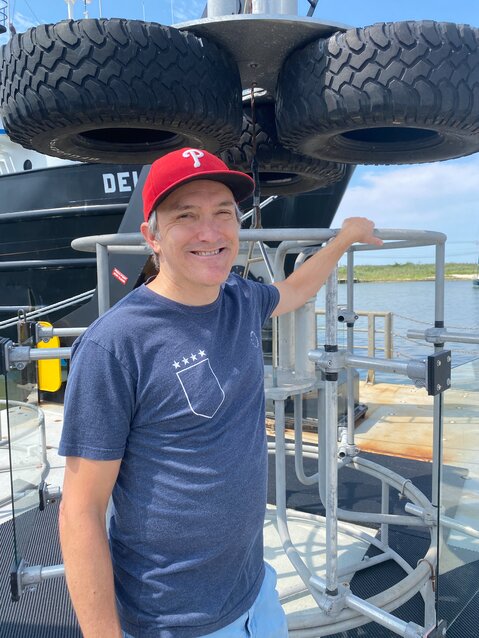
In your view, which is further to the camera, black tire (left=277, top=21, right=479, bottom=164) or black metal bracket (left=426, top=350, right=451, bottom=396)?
black tire (left=277, top=21, right=479, bottom=164)

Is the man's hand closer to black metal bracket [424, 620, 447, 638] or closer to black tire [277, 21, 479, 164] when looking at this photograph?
black tire [277, 21, 479, 164]

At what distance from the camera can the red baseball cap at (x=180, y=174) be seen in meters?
1.06

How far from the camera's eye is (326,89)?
1.72m

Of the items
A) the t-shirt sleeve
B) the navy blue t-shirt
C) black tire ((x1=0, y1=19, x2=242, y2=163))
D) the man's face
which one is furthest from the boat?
the t-shirt sleeve

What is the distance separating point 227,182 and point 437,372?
0.67 m

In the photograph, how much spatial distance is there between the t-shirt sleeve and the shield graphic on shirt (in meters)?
0.11

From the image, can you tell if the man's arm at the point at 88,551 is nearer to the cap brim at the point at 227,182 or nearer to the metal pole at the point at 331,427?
the cap brim at the point at 227,182

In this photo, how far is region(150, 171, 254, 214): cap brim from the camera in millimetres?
1054

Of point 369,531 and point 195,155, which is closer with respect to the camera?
point 195,155

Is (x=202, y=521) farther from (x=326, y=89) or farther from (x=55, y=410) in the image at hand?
(x=55, y=410)

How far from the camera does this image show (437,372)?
1280 mm

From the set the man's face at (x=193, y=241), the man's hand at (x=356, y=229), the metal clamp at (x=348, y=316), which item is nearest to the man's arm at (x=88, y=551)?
the man's face at (x=193, y=241)

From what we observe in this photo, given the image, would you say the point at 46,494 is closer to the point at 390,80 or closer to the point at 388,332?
the point at 390,80

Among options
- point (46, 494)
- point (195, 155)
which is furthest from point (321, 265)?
point (46, 494)
